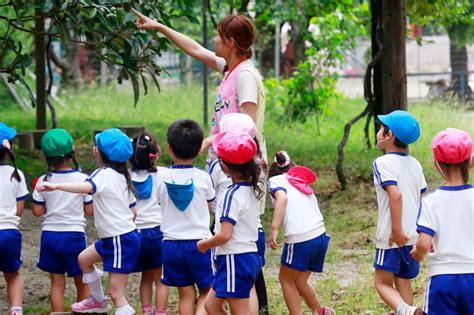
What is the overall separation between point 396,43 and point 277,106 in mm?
6419

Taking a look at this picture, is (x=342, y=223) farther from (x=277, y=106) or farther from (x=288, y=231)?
(x=277, y=106)

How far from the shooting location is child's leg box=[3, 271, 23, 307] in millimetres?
6816

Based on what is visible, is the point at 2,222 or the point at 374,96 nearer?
the point at 2,222

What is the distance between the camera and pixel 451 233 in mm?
5176

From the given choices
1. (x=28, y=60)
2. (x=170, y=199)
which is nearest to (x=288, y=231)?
(x=170, y=199)

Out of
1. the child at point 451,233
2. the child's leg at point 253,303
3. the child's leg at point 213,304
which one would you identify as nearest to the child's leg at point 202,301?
the child's leg at point 253,303

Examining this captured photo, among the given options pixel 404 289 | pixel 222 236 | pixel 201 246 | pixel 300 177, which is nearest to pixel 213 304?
pixel 201 246

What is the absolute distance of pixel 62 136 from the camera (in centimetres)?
672

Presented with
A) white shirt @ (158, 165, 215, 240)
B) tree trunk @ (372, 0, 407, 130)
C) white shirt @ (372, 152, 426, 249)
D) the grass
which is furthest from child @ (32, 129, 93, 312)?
tree trunk @ (372, 0, 407, 130)

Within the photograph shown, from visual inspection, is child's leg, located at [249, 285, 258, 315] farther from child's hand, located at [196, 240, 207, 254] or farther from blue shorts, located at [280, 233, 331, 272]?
child's hand, located at [196, 240, 207, 254]

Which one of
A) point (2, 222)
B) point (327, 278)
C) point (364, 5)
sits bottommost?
point (327, 278)

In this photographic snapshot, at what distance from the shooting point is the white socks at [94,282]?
6738mm

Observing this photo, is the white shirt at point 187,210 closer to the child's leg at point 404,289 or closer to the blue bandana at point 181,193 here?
the blue bandana at point 181,193

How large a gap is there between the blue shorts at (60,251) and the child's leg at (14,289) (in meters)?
0.18
